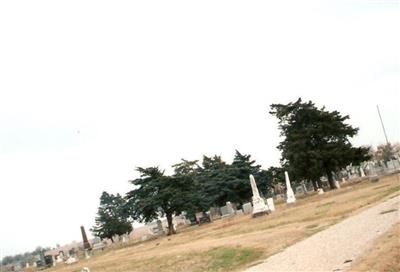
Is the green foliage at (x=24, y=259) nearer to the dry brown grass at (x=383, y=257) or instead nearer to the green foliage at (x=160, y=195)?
the green foliage at (x=160, y=195)

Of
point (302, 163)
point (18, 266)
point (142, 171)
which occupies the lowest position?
point (18, 266)

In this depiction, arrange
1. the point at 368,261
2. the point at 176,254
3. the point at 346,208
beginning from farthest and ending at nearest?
the point at 346,208 → the point at 176,254 → the point at 368,261

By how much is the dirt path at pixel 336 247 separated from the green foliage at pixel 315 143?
101ft

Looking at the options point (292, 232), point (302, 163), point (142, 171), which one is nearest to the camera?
point (292, 232)

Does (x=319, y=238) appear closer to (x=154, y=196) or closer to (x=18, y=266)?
(x=154, y=196)

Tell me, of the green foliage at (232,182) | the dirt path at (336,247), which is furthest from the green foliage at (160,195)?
the dirt path at (336,247)

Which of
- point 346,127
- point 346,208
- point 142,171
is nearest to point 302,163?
point 346,127

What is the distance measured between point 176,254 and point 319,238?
7654 millimetres

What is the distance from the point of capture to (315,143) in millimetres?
50406

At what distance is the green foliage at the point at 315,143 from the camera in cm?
4844

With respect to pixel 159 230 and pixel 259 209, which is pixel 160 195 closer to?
pixel 159 230

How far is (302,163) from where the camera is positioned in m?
49.4

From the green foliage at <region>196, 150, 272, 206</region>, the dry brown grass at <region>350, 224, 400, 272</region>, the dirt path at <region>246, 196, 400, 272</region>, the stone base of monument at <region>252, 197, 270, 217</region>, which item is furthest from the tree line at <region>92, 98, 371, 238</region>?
the dry brown grass at <region>350, 224, 400, 272</region>

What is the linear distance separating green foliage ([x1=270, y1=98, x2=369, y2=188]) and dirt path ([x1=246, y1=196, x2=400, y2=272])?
3065cm
